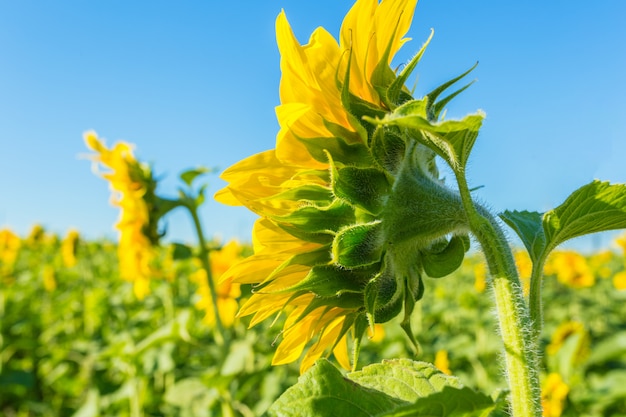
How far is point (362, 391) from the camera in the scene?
2.85 ft

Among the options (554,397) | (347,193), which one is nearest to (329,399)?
(347,193)

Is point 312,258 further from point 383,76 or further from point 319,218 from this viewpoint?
point 383,76

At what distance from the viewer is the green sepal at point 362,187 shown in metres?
0.97

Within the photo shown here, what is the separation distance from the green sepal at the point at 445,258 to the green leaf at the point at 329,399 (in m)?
0.27

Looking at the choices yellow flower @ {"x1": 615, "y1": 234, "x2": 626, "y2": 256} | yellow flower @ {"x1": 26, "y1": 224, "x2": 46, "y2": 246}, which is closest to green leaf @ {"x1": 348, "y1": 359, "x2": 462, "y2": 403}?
yellow flower @ {"x1": 615, "y1": 234, "x2": 626, "y2": 256}

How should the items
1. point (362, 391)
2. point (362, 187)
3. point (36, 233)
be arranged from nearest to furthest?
point (362, 391) → point (362, 187) → point (36, 233)

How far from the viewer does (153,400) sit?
4402mm

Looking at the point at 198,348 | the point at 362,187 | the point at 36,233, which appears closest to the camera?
the point at 362,187

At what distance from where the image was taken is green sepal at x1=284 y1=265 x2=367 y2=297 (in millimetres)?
1007

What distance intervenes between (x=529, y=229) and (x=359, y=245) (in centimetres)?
29

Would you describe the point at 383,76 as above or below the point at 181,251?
below

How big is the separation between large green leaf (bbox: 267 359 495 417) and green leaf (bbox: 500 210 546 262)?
0.24 metres

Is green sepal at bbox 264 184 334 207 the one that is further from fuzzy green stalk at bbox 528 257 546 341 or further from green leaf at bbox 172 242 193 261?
green leaf at bbox 172 242 193 261

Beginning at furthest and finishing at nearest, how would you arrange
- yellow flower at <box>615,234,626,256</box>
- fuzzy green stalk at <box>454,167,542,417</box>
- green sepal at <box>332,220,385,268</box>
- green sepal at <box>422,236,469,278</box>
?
yellow flower at <box>615,234,626,256</box> < green sepal at <box>422,236,469,278</box> < green sepal at <box>332,220,385,268</box> < fuzzy green stalk at <box>454,167,542,417</box>
